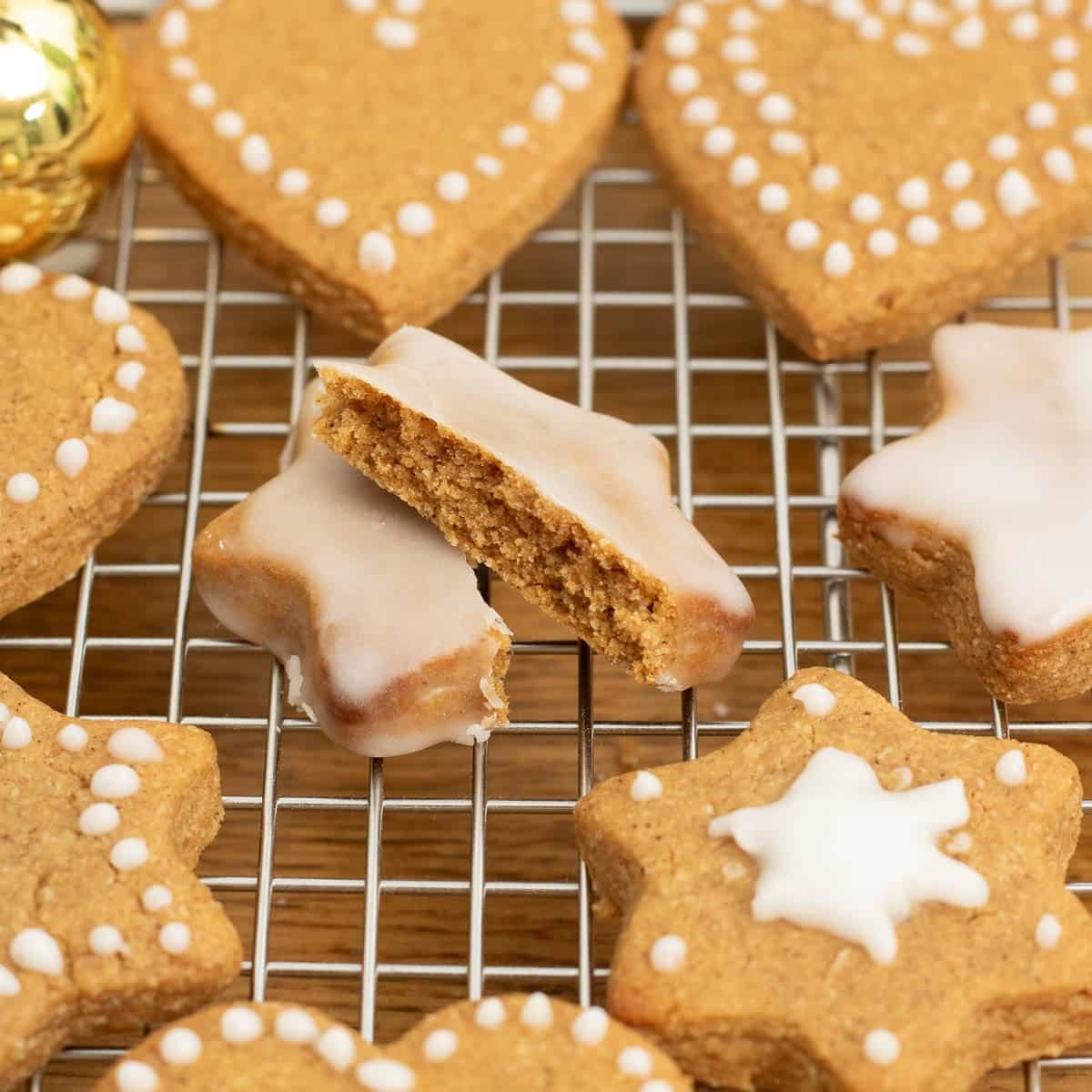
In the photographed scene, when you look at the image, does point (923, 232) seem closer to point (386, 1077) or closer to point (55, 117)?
point (55, 117)

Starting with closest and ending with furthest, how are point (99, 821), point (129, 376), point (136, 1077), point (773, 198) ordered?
point (136, 1077)
point (99, 821)
point (129, 376)
point (773, 198)

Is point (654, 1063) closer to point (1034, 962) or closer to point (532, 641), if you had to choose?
point (1034, 962)

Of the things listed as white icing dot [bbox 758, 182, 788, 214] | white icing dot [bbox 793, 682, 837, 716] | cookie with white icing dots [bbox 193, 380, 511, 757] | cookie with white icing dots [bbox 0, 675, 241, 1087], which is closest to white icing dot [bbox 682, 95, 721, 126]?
white icing dot [bbox 758, 182, 788, 214]

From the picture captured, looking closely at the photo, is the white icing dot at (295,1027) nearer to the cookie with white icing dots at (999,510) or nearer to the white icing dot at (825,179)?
the cookie with white icing dots at (999,510)

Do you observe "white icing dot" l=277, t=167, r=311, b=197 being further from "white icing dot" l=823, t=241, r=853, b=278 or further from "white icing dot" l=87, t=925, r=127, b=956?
"white icing dot" l=87, t=925, r=127, b=956

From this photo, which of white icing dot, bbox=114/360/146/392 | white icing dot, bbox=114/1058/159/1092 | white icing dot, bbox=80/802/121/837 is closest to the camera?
white icing dot, bbox=114/1058/159/1092

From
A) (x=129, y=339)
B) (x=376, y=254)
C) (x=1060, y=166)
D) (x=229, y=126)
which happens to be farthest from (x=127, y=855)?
(x=1060, y=166)

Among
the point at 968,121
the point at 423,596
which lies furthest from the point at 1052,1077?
the point at 968,121
